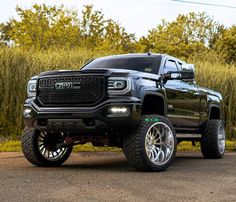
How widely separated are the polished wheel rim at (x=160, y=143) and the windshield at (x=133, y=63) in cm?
126

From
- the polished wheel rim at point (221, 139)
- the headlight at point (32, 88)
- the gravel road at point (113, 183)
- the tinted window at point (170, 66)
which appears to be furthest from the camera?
the polished wheel rim at point (221, 139)

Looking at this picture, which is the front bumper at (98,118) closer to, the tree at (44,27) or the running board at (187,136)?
the running board at (187,136)

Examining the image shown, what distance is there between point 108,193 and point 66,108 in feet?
6.99

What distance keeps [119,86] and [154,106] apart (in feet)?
3.63

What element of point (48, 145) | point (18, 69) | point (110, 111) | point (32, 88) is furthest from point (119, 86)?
point (18, 69)

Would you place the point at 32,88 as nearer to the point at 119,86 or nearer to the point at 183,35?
the point at 119,86

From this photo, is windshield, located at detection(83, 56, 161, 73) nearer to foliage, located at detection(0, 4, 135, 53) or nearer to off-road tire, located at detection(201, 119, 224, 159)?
off-road tire, located at detection(201, 119, 224, 159)

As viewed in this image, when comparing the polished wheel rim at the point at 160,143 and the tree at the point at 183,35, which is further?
the tree at the point at 183,35

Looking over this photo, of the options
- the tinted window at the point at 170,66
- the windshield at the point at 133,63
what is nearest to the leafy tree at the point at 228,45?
the tinted window at the point at 170,66

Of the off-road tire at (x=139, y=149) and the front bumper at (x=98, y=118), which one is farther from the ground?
the front bumper at (x=98, y=118)

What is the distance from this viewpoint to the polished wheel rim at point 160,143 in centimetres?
755

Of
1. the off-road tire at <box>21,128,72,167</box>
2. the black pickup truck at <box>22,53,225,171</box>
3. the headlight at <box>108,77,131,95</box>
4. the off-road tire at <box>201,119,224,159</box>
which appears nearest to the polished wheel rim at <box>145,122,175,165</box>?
the black pickup truck at <box>22,53,225,171</box>

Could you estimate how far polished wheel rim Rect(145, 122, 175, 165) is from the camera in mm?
7551

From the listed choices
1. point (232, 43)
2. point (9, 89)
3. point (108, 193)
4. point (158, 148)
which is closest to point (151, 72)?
point (158, 148)
